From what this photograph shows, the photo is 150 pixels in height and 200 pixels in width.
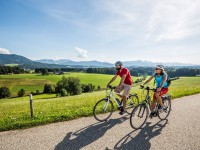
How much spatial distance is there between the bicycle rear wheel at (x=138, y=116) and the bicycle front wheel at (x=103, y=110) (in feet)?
5.34

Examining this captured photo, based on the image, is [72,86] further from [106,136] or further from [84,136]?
[106,136]

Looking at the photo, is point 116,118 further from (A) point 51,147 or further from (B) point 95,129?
(A) point 51,147

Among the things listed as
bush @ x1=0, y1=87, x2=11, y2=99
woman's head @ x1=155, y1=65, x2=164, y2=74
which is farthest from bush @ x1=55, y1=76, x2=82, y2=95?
woman's head @ x1=155, y1=65, x2=164, y2=74

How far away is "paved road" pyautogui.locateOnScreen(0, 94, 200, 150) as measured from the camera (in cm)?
636

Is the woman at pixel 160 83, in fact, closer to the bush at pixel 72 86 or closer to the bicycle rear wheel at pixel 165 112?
the bicycle rear wheel at pixel 165 112

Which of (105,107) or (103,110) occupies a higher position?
(105,107)

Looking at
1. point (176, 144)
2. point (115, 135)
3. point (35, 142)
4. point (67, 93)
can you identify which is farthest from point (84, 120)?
point (67, 93)

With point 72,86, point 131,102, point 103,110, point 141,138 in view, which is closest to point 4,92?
point 72,86

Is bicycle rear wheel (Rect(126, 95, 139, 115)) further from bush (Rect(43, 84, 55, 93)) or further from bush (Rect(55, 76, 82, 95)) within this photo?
bush (Rect(43, 84, 55, 93))

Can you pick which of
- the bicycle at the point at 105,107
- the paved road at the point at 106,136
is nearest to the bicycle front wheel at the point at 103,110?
the bicycle at the point at 105,107

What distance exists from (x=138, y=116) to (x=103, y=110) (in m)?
1.87

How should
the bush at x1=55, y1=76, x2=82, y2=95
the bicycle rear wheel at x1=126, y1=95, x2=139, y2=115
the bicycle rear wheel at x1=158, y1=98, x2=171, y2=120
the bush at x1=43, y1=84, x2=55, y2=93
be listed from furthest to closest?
the bush at x1=43, y1=84, x2=55, y2=93 < the bush at x1=55, y1=76, x2=82, y2=95 < the bicycle rear wheel at x1=126, y1=95, x2=139, y2=115 < the bicycle rear wheel at x1=158, y1=98, x2=171, y2=120

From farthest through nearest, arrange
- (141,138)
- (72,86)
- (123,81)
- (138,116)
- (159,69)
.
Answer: (72,86) < (123,81) < (159,69) < (138,116) < (141,138)

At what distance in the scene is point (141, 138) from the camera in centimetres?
706
